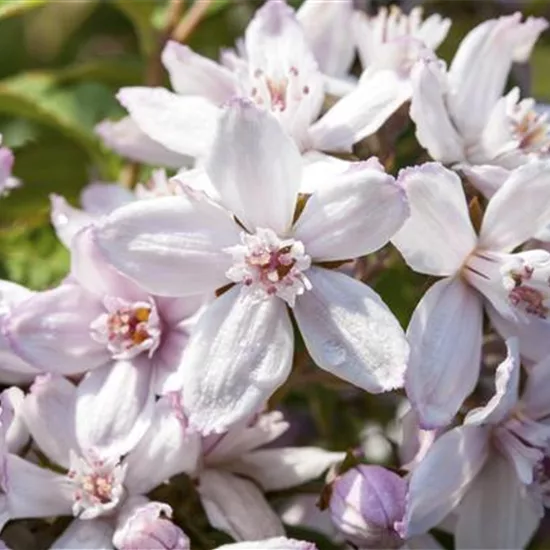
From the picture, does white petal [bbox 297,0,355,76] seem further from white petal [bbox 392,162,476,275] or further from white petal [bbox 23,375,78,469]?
white petal [bbox 23,375,78,469]

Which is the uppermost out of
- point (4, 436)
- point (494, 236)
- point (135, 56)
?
point (494, 236)

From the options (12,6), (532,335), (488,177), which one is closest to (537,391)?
(532,335)

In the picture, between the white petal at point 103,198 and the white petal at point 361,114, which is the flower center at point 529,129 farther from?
the white petal at point 103,198

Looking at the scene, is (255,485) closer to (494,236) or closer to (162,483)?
(162,483)

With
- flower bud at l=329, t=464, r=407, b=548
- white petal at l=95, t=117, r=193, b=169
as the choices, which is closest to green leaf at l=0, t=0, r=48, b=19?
white petal at l=95, t=117, r=193, b=169

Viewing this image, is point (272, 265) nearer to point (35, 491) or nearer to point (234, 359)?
point (234, 359)

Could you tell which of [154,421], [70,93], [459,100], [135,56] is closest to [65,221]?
[154,421]

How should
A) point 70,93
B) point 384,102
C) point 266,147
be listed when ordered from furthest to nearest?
point 70,93, point 384,102, point 266,147

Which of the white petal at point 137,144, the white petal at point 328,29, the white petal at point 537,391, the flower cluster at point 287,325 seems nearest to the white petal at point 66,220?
the flower cluster at point 287,325
